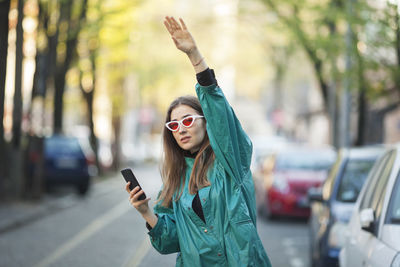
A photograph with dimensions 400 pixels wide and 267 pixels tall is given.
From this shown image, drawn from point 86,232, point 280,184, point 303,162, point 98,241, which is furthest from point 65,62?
point 98,241

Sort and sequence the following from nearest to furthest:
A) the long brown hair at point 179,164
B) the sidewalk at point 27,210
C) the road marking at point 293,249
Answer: the long brown hair at point 179,164 < the road marking at point 293,249 < the sidewalk at point 27,210

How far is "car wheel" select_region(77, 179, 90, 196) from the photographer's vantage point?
21.9 m

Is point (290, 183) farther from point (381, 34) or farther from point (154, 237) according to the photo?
point (154, 237)

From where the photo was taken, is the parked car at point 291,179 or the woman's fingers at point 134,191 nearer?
the woman's fingers at point 134,191

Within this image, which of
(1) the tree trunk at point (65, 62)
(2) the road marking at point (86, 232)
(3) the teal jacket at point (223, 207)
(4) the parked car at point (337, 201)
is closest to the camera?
(3) the teal jacket at point (223, 207)

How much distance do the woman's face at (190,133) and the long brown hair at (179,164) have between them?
0.11ft

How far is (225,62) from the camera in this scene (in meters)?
57.8

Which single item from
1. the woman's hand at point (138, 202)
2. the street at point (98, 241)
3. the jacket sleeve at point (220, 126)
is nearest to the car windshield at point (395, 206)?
the jacket sleeve at point (220, 126)

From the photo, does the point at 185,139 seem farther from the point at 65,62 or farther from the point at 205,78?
the point at 65,62

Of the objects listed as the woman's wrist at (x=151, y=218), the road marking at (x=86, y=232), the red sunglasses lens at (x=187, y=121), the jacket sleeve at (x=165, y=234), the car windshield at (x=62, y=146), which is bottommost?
the road marking at (x=86, y=232)

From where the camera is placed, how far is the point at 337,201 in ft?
27.3

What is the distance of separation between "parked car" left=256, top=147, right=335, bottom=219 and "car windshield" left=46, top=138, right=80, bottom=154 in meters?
6.43

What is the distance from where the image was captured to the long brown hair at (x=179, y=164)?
3.69 m

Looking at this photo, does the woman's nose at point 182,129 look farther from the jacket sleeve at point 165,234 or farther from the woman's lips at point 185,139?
the jacket sleeve at point 165,234
